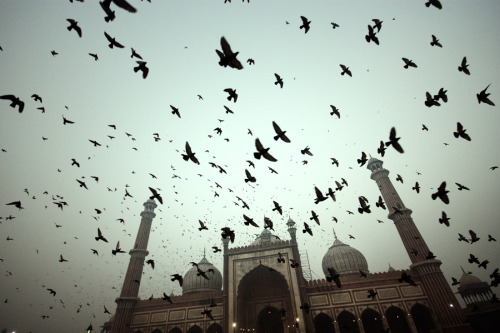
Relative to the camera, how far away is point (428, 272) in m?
22.6

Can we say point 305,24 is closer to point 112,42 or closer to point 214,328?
point 112,42

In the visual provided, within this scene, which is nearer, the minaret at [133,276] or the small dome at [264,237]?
the minaret at [133,276]

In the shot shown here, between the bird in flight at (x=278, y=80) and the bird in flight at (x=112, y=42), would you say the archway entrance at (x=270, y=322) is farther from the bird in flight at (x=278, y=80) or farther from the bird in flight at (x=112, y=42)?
the bird in flight at (x=112, y=42)

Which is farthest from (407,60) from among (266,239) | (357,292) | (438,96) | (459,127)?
(266,239)

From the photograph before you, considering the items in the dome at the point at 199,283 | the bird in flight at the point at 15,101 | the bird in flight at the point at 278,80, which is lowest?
the bird in flight at the point at 15,101

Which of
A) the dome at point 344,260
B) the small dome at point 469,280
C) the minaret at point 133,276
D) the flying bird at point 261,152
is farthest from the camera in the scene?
the small dome at point 469,280

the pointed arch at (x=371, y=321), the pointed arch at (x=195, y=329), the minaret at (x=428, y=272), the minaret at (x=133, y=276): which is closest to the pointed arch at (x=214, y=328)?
the pointed arch at (x=195, y=329)

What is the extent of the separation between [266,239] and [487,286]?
95.3 feet

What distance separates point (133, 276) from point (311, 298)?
21.0 m

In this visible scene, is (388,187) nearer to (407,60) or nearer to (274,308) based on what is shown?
(274,308)

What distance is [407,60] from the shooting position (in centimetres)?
901

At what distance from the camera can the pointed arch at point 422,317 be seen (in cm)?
2255

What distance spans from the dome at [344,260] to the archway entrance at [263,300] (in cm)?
819

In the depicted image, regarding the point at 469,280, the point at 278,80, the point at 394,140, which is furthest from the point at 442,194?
the point at 469,280
